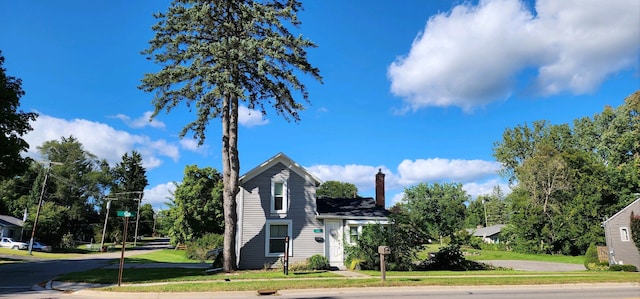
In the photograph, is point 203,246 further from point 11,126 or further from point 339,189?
point 339,189

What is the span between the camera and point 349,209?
24312 millimetres

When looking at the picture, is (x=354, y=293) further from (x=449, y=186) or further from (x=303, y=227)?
(x=449, y=186)

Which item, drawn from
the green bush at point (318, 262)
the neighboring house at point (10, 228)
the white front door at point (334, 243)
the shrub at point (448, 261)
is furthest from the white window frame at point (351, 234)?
the neighboring house at point (10, 228)

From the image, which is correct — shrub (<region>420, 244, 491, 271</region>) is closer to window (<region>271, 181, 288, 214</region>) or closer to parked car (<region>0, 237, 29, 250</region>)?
window (<region>271, 181, 288, 214</region>)

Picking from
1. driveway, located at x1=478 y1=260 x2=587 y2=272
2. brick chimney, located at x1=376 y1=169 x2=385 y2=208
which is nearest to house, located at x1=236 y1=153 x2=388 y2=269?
brick chimney, located at x1=376 y1=169 x2=385 y2=208

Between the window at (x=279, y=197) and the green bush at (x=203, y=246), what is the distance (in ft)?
59.2

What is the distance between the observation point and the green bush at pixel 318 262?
66.8ft

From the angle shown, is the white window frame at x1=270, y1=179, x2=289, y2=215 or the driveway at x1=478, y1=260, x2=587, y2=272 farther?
the driveway at x1=478, y1=260, x2=587, y2=272

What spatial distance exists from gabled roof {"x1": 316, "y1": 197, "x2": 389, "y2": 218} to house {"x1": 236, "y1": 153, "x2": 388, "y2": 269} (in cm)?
6

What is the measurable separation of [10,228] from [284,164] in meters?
54.6

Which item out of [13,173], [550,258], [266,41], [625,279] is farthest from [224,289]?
[550,258]

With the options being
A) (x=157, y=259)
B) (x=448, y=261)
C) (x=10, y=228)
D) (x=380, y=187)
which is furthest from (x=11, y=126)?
(x=10, y=228)

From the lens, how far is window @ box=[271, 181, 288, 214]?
73.4ft

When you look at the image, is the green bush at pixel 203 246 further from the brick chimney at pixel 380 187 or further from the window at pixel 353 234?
the window at pixel 353 234
